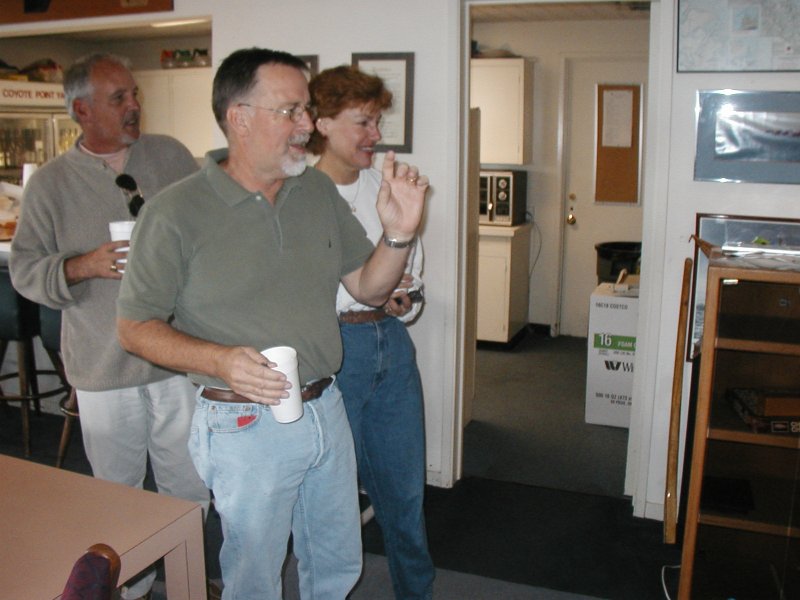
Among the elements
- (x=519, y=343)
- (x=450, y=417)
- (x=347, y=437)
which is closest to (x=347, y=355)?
(x=347, y=437)

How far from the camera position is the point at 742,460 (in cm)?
232

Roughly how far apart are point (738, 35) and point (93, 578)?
247 cm

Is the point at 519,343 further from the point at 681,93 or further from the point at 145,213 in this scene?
the point at 145,213

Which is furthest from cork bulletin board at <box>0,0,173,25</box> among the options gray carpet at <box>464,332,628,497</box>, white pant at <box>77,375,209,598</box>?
gray carpet at <box>464,332,628,497</box>

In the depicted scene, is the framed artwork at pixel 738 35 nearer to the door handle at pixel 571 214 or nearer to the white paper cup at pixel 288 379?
the white paper cup at pixel 288 379

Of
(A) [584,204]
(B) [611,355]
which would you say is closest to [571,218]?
(A) [584,204]

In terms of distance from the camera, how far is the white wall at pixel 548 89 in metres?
5.23

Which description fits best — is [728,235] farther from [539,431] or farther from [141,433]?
[141,433]

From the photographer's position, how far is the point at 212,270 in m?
1.48

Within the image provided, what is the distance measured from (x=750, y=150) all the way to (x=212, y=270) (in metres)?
1.90

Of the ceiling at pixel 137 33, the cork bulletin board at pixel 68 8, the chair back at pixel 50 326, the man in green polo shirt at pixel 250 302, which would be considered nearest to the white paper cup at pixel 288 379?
the man in green polo shirt at pixel 250 302

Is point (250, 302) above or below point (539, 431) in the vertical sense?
above

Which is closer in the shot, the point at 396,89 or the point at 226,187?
the point at 226,187

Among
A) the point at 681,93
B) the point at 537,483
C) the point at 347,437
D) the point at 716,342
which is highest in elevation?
the point at 681,93
